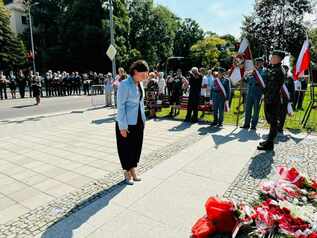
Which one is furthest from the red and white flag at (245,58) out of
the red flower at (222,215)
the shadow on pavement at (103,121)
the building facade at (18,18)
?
the building facade at (18,18)

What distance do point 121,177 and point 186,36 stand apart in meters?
Answer: 64.8

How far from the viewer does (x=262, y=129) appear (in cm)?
870

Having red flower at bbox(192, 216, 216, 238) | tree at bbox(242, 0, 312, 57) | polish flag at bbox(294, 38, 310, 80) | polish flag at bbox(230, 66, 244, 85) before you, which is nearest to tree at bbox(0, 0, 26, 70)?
tree at bbox(242, 0, 312, 57)

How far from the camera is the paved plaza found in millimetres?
3395

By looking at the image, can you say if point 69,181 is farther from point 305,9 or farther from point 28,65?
point 28,65

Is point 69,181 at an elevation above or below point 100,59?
below

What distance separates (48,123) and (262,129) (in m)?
7.72

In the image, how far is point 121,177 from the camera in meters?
4.89

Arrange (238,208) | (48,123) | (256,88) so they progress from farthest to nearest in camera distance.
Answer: (48,123), (256,88), (238,208)

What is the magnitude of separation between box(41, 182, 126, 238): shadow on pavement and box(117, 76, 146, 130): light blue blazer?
106 cm

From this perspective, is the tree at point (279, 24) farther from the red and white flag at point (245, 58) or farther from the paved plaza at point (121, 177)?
the paved plaza at point (121, 177)

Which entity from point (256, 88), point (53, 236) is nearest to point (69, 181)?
point (53, 236)

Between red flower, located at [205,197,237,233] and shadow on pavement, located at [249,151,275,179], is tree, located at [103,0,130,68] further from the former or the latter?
red flower, located at [205,197,237,233]

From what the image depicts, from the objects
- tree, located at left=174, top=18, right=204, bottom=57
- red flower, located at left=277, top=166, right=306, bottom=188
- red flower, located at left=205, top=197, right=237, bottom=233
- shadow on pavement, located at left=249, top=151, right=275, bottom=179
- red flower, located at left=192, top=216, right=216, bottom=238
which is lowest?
shadow on pavement, located at left=249, top=151, right=275, bottom=179
